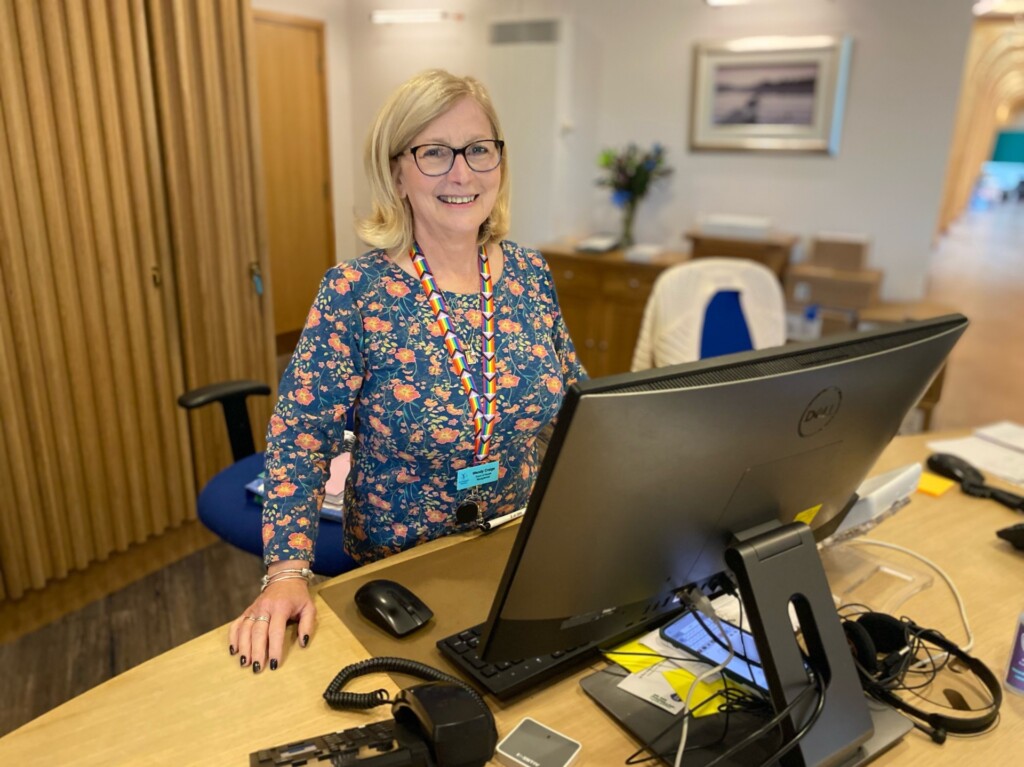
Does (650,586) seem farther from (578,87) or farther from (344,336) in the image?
(578,87)

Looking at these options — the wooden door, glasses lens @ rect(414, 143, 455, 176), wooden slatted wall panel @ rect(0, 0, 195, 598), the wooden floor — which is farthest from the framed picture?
glasses lens @ rect(414, 143, 455, 176)

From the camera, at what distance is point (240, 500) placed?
2.00m

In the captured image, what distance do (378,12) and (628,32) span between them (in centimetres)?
139

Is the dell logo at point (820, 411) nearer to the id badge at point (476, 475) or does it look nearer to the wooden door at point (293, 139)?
the id badge at point (476, 475)

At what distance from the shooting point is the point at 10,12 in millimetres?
2070

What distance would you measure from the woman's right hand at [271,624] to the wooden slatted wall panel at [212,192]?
182cm

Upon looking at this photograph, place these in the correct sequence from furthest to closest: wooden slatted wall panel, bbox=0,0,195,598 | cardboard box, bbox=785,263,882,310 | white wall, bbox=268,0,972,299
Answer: cardboard box, bbox=785,263,882,310 → white wall, bbox=268,0,972,299 → wooden slatted wall panel, bbox=0,0,195,598

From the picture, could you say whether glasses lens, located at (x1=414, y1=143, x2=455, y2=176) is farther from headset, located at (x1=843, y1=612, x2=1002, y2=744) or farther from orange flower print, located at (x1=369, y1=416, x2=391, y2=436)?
headset, located at (x1=843, y1=612, x2=1002, y2=744)

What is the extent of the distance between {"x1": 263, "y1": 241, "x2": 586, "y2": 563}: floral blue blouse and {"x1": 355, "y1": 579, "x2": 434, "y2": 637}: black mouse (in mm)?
141

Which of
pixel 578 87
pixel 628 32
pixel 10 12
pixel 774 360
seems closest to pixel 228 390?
pixel 10 12

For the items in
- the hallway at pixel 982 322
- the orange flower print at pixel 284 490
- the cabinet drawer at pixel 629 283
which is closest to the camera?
the orange flower print at pixel 284 490

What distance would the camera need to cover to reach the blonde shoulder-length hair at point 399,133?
1.34 m

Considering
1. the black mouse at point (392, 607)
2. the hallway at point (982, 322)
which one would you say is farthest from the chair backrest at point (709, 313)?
the hallway at point (982, 322)

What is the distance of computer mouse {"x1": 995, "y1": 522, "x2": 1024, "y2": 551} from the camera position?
1.46 m
